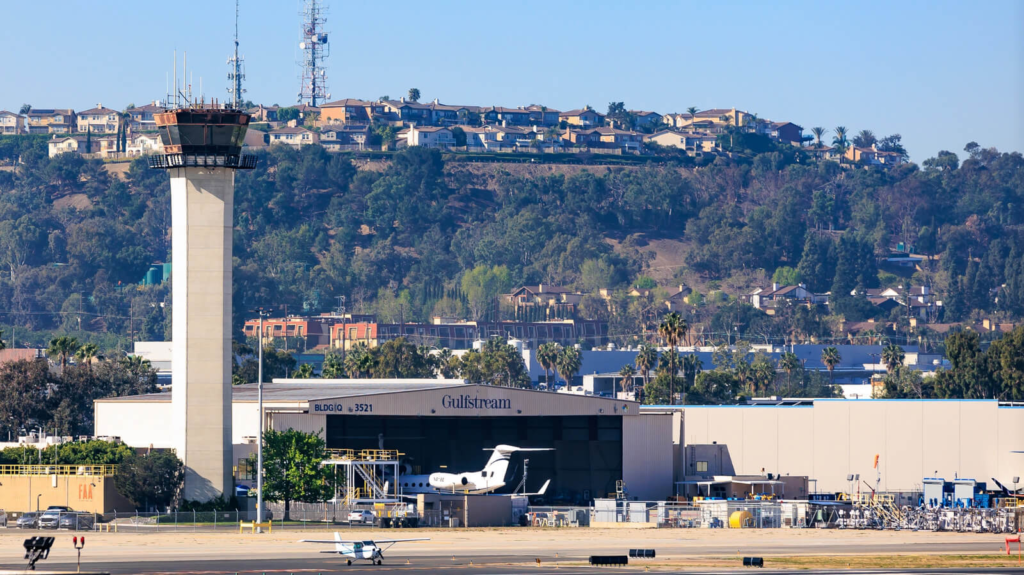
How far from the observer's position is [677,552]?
253 ft

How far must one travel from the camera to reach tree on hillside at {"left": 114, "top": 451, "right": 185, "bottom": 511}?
94.9 metres

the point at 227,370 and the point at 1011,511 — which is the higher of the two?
the point at 227,370

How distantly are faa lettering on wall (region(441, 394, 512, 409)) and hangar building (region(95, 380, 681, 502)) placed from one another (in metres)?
0.07

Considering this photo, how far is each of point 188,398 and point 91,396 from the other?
69.8 m

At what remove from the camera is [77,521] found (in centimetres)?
8906

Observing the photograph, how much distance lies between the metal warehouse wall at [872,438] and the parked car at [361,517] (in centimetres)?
3859

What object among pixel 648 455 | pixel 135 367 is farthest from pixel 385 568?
pixel 135 367

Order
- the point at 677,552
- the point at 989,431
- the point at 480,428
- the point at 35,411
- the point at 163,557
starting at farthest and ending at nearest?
the point at 35,411 → the point at 480,428 → the point at 989,431 → the point at 677,552 → the point at 163,557

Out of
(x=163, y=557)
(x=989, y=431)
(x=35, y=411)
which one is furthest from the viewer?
(x=35, y=411)

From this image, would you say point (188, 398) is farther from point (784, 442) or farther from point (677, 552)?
point (784, 442)

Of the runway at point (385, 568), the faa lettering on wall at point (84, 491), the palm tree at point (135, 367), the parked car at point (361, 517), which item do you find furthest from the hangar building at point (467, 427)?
the palm tree at point (135, 367)

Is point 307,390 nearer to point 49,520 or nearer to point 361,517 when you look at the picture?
point 361,517

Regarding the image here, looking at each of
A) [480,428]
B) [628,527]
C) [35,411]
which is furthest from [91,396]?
[628,527]

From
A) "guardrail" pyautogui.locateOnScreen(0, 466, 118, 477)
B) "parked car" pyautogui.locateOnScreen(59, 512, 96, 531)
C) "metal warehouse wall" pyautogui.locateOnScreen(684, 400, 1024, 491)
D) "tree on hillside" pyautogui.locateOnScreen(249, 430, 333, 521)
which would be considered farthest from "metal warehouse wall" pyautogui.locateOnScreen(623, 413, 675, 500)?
"parked car" pyautogui.locateOnScreen(59, 512, 96, 531)
